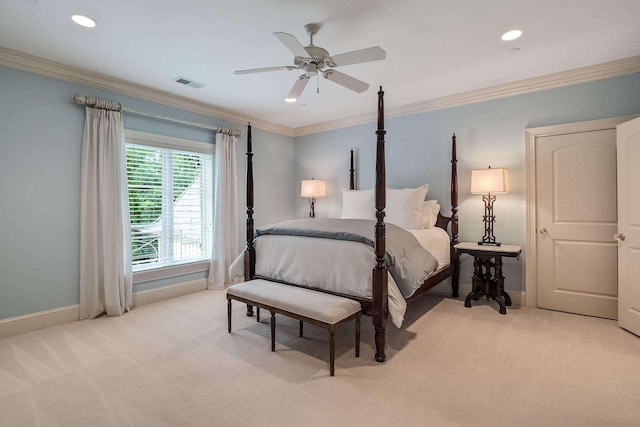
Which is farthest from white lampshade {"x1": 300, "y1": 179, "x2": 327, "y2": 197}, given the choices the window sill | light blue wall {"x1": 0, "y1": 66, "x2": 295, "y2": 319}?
light blue wall {"x1": 0, "y1": 66, "x2": 295, "y2": 319}

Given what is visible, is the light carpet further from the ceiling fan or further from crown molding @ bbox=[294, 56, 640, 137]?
crown molding @ bbox=[294, 56, 640, 137]

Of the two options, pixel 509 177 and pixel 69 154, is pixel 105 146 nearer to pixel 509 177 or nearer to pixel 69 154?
pixel 69 154

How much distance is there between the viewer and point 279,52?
2959 millimetres

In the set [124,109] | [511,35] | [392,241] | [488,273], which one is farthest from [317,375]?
[124,109]

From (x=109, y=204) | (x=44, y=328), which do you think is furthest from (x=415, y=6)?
(x=44, y=328)

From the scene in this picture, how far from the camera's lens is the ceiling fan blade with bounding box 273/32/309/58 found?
6.91ft

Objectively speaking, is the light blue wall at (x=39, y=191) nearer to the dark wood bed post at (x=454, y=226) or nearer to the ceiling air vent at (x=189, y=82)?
the ceiling air vent at (x=189, y=82)

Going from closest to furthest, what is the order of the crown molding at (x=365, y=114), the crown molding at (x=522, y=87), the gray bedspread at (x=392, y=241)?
the gray bedspread at (x=392, y=241), the crown molding at (x=365, y=114), the crown molding at (x=522, y=87)

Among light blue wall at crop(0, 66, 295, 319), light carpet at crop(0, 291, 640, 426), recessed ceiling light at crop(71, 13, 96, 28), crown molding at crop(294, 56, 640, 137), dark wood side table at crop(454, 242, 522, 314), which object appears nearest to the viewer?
light carpet at crop(0, 291, 640, 426)

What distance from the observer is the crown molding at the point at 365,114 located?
10.1ft

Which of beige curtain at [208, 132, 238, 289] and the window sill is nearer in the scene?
the window sill

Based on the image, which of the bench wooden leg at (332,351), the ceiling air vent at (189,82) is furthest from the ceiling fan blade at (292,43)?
the bench wooden leg at (332,351)

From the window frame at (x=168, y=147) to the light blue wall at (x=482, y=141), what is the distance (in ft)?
7.53

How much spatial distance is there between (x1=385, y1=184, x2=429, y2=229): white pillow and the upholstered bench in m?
1.76
